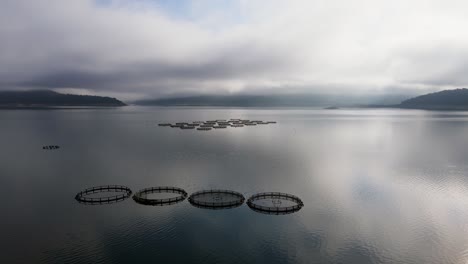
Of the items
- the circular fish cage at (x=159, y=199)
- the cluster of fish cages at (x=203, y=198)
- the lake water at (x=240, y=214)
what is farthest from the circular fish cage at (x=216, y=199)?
the circular fish cage at (x=159, y=199)

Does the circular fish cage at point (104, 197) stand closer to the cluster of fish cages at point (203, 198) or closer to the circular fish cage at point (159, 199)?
the cluster of fish cages at point (203, 198)

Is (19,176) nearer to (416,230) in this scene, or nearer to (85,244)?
(85,244)

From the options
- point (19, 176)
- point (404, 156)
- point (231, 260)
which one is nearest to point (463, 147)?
point (404, 156)

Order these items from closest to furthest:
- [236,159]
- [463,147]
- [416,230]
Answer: [416,230]
[236,159]
[463,147]

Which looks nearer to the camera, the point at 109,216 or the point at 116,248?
the point at 116,248

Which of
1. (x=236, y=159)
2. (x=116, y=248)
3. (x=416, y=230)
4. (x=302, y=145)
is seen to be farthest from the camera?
(x=302, y=145)

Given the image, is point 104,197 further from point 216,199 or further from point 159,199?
point 216,199
